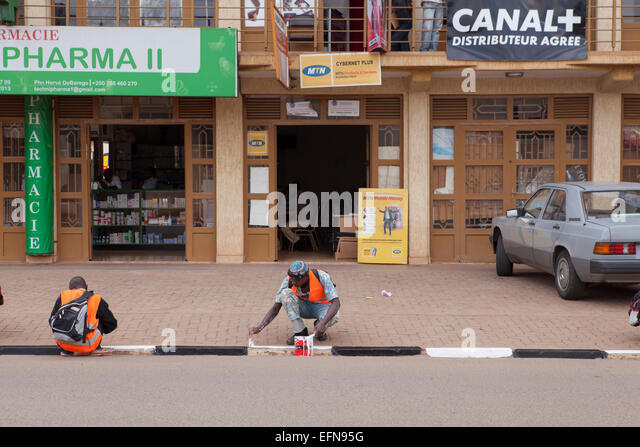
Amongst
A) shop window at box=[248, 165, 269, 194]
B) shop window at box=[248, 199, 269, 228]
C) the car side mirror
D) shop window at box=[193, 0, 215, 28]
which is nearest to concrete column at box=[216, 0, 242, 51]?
shop window at box=[193, 0, 215, 28]

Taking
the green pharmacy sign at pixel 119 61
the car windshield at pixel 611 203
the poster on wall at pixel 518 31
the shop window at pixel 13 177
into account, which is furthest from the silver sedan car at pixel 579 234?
the shop window at pixel 13 177

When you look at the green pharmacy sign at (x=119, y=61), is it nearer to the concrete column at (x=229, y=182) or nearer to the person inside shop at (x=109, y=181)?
the concrete column at (x=229, y=182)

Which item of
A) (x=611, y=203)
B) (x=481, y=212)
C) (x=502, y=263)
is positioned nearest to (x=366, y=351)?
(x=611, y=203)

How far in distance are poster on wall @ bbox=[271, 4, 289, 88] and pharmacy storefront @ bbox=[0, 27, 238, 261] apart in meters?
0.92

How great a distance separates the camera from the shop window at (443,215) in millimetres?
14984

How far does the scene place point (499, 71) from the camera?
14.0 metres

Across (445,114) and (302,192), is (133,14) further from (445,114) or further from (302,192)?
(302,192)

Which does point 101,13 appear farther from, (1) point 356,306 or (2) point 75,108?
(1) point 356,306

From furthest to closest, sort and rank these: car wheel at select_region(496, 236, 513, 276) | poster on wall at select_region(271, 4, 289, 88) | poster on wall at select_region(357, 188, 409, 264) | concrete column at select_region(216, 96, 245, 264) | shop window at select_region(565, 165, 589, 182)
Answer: shop window at select_region(565, 165, 589, 182) < concrete column at select_region(216, 96, 245, 264) < poster on wall at select_region(357, 188, 409, 264) < car wheel at select_region(496, 236, 513, 276) < poster on wall at select_region(271, 4, 289, 88)

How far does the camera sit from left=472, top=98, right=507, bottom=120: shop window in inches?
586

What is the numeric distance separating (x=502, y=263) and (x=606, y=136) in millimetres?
3747

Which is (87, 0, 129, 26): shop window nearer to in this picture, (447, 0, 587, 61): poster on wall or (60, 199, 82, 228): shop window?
(60, 199, 82, 228): shop window

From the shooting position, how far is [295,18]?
1447 centimetres
